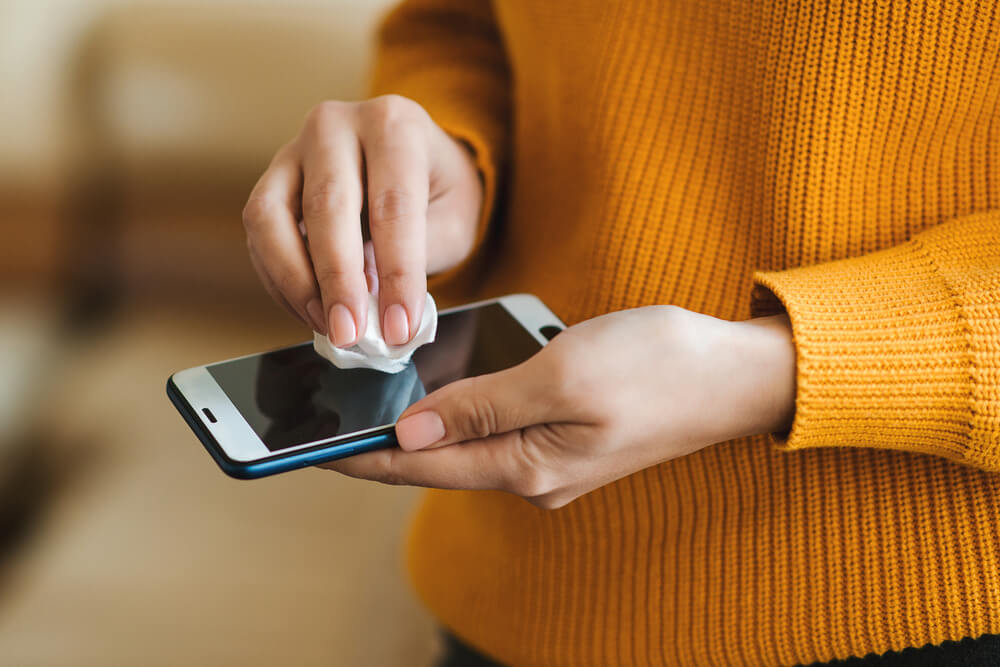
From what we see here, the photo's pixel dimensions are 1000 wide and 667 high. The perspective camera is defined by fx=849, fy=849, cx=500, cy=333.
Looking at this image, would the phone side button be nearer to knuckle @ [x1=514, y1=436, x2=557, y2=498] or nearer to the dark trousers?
knuckle @ [x1=514, y1=436, x2=557, y2=498]

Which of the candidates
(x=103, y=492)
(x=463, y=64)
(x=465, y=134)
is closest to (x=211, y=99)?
(x=103, y=492)

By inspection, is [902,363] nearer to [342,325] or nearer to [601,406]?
[601,406]

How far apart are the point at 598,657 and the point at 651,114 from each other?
340 millimetres

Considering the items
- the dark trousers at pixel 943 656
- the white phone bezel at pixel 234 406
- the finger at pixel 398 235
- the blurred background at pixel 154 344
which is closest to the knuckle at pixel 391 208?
the finger at pixel 398 235

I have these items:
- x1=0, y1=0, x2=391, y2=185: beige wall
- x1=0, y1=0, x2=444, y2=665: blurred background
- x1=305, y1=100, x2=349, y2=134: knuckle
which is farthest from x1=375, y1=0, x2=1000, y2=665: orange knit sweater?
x1=0, y1=0, x2=391, y2=185: beige wall

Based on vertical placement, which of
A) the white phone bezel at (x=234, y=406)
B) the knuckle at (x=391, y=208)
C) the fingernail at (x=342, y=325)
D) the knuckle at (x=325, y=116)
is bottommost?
the white phone bezel at (x=234, y=406)

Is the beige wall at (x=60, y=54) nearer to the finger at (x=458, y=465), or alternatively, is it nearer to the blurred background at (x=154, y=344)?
the blurred background at (x=154, y=344)

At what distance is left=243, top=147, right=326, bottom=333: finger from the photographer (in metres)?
0.43

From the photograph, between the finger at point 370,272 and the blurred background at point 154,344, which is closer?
the finger at point 370,272

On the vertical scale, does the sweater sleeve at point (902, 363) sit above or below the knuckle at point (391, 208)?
below

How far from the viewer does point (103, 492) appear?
104 centimetres

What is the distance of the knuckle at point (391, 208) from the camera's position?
0.42m

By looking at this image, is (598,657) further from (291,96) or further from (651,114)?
(291,96)

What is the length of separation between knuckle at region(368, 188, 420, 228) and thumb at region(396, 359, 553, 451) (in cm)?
9
